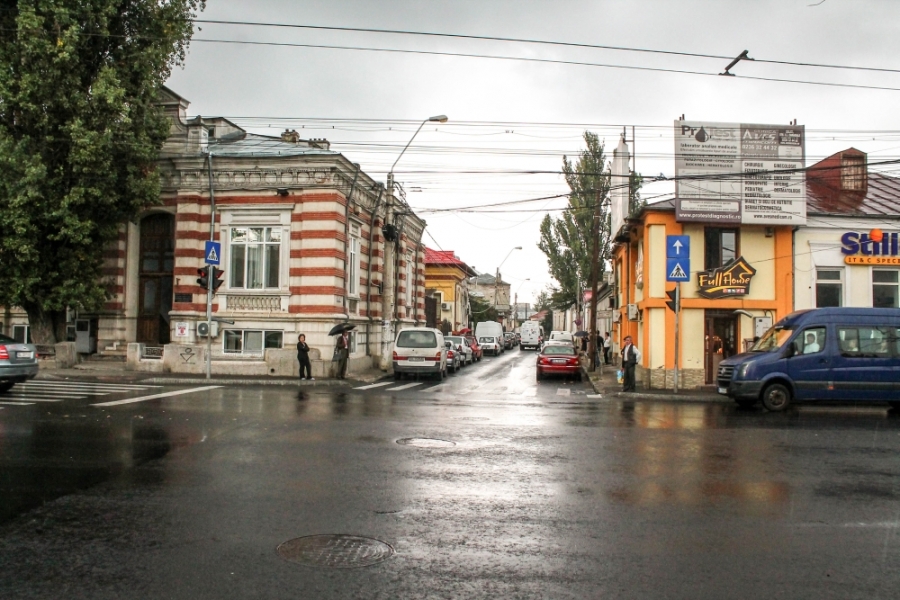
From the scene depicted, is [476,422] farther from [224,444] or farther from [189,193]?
[189,193]

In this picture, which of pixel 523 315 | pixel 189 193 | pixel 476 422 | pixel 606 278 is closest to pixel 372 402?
pixel 476 422

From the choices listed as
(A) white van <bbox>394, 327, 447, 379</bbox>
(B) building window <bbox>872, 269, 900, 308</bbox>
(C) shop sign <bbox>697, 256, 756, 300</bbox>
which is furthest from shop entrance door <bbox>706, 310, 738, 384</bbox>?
(A) white van <bbox>394, 327, 447, 379</bbox>

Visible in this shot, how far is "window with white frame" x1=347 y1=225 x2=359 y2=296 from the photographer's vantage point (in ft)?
91.4

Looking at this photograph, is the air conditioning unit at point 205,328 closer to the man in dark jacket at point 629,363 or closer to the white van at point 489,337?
the man in dark jacket at point 629,363

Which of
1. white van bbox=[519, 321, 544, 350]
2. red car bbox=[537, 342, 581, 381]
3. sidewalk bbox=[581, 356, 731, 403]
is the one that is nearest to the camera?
sidewalk bbox=[581, 356, 731, 403]

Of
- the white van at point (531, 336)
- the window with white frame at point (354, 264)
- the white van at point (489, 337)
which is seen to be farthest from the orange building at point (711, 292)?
the white van at point (531, 336)

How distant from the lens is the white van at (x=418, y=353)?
1036 inches

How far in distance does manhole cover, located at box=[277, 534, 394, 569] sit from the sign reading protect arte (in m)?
18.3

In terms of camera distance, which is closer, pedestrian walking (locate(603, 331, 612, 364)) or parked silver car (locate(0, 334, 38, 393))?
parked silver car (locate(0, 334, 38, 393))

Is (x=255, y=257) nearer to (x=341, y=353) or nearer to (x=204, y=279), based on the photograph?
(x=204, y=279)

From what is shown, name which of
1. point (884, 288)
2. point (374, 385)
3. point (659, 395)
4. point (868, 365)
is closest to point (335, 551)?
point (868, 365)

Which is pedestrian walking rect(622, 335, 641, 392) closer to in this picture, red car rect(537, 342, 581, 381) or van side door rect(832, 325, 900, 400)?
van side door rect(832, 325, 900, 400)

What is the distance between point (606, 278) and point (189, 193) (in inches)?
907

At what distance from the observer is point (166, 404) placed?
1558cm
